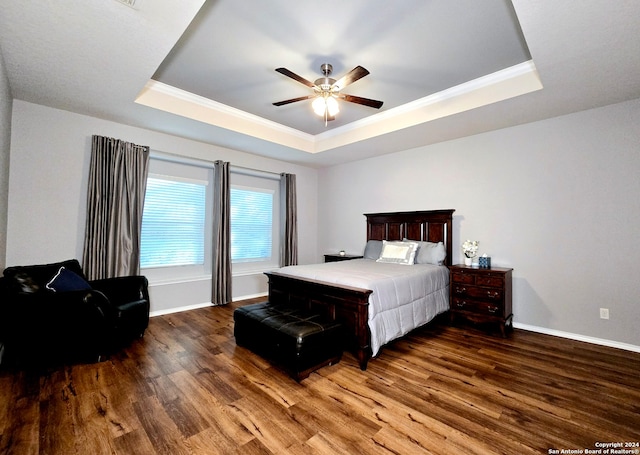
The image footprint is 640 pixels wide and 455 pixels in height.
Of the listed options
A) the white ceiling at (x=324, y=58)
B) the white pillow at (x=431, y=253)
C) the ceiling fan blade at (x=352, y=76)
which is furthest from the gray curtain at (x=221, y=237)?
the white pillow at (x=431, y=253)

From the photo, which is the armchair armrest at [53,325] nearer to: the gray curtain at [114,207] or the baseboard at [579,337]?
the gray curtain at [114,207]

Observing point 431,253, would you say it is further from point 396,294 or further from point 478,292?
point 396,294

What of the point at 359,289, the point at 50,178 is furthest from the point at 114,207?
the point at 359,289

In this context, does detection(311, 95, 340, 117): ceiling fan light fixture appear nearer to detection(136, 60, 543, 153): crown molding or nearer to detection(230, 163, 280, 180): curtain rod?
detection(136, 60, 543, 153): crown molding

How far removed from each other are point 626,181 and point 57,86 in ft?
19.9

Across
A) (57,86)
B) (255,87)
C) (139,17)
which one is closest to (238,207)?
(255,87)

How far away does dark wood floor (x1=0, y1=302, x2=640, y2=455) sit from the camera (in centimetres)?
162

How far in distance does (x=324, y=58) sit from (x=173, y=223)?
130 inches

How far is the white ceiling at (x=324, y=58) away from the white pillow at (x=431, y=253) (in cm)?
163

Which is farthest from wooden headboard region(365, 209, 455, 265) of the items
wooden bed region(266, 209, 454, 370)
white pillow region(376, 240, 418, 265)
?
white pillow region(376, 240, 418, 265)

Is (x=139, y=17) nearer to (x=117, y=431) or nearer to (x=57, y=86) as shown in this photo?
(x=57, y=86)

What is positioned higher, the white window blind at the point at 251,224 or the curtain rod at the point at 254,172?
the curtain rod at the point at 254,172

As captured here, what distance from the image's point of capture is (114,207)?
11.9 ft

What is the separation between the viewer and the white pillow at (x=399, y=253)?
4.05m
